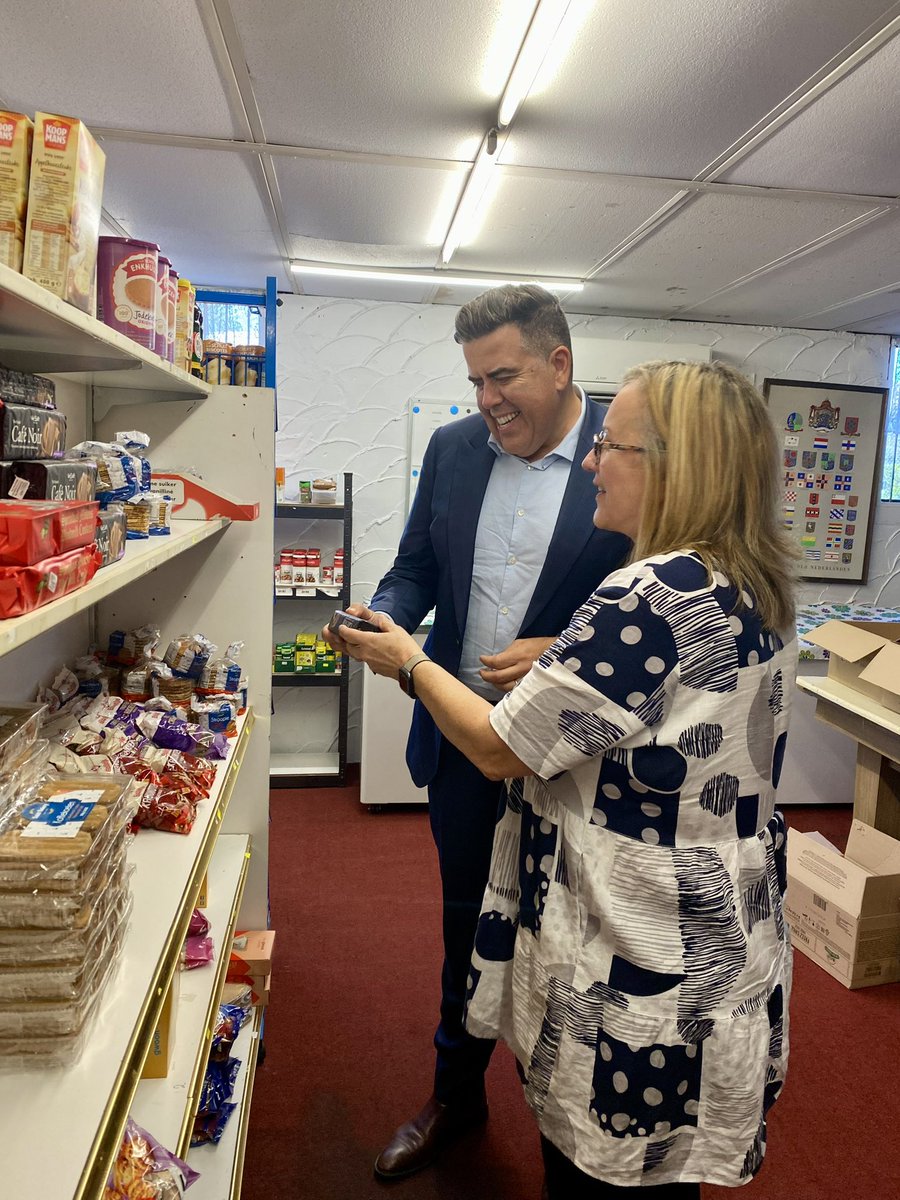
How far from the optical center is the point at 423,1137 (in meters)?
1.99

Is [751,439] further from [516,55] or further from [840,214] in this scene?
[840,214]

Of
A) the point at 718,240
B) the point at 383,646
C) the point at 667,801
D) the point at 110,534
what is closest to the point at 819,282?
the point at 718,240

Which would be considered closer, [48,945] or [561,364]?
[48,945]

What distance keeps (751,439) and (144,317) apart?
103 cm

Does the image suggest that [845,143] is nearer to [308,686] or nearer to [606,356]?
[606,356]

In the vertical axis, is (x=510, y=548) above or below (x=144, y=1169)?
above

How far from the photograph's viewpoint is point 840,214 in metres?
2.78

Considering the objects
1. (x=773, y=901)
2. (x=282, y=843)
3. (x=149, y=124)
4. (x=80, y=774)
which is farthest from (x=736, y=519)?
(x=282, y=843)

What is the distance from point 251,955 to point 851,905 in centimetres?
209

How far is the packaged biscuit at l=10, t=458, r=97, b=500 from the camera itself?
928mm

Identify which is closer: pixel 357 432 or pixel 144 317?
pixel 144 317

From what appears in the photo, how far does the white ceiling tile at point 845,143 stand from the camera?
1913 millimetres

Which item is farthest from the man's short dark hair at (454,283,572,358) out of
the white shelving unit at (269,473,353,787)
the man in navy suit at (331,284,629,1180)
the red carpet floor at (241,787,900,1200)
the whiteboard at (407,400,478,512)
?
the whiteboard at (407,400,478,512)

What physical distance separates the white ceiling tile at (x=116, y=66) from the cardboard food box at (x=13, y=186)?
1.07 metres
